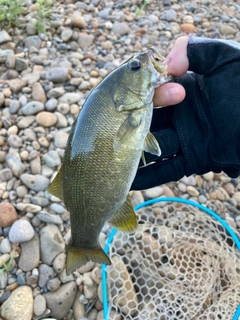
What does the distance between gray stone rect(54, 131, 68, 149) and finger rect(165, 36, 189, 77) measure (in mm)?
1830

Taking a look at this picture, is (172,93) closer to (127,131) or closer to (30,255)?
(127,131)

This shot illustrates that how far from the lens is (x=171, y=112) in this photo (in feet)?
9.22

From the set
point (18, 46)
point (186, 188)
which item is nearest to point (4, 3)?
point (18, 46)

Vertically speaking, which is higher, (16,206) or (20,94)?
(20,94)

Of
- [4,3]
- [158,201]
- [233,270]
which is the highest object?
[4,3]

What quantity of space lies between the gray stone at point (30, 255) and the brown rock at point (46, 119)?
133cm

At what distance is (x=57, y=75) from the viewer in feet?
14.9

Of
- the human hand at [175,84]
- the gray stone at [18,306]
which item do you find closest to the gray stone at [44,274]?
the gray stone at [18,306]

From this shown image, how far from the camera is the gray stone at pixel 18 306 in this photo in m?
2.91

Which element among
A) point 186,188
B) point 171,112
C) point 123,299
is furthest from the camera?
point 186,188

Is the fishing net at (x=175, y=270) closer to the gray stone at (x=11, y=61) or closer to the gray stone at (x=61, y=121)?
the gray stone at (x=61, y=121)

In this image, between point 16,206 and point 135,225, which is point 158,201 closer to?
point 135,225

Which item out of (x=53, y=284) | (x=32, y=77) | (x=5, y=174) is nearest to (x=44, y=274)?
(x=53, y=284)

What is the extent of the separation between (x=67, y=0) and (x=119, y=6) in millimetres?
834
